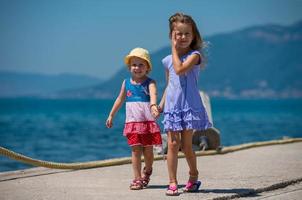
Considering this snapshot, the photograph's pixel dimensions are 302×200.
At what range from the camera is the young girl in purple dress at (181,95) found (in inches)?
244

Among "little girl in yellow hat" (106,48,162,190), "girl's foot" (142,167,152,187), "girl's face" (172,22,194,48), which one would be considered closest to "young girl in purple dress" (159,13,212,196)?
"girl's face" (172,22,194,48)

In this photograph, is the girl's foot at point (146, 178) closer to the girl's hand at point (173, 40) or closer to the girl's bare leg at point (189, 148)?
the girl's bare leg at point (189, 148)

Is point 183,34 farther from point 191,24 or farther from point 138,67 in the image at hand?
point 138,67

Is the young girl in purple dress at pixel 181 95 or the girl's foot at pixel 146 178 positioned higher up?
the young girl in purple dress at pixel 181 95

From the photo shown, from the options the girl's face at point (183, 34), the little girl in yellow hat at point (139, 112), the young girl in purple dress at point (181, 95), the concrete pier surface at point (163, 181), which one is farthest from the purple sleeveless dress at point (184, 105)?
the concrete pier surface at point (163, 181)

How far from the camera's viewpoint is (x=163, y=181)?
705cm

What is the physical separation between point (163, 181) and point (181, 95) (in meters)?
1.16

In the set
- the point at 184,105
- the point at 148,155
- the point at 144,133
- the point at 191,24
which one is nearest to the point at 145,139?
the point at 144,133

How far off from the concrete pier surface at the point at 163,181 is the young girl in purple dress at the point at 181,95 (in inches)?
15.5

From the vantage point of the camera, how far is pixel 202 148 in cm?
986

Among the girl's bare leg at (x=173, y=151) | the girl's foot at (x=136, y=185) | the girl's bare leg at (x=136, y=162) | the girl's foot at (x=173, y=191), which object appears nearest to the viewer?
the girl's foot at (x=173, y=191)

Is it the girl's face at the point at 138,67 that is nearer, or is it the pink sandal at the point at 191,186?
the pink sandal at the point at 191,186

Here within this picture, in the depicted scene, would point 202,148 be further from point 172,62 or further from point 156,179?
point 172,62

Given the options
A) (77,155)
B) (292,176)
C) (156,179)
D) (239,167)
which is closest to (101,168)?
(156,179)
